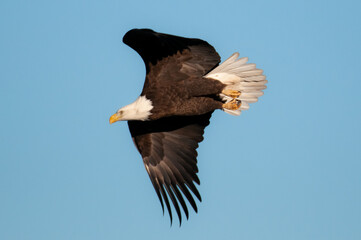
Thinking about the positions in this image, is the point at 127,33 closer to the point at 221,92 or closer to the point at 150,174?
the point at 221,92

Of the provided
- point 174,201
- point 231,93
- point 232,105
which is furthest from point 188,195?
point 231,93

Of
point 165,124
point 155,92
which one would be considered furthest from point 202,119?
point 155,92

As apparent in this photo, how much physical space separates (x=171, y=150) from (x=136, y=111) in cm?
130

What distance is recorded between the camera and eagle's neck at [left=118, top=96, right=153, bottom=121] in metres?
8.98

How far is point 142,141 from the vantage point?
1020 cm

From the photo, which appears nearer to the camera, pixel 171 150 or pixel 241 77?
pixel 241 77

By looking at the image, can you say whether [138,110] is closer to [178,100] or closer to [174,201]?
[178,100]

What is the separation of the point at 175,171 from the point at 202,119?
93 centimetres

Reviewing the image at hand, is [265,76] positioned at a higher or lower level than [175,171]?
higher

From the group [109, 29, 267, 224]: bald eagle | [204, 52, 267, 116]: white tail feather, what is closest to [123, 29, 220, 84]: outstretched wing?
[109, 29, 267, 224]: bald eagle

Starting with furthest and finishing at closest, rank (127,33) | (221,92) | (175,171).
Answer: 1. (175,171)
2. (221,92)
3. (127,33)

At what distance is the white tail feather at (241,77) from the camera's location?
9.32 meters

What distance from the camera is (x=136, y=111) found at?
9078 millimetres

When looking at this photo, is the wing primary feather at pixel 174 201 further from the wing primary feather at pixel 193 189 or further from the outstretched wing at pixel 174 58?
the outstretched wing at pixel 174 58
